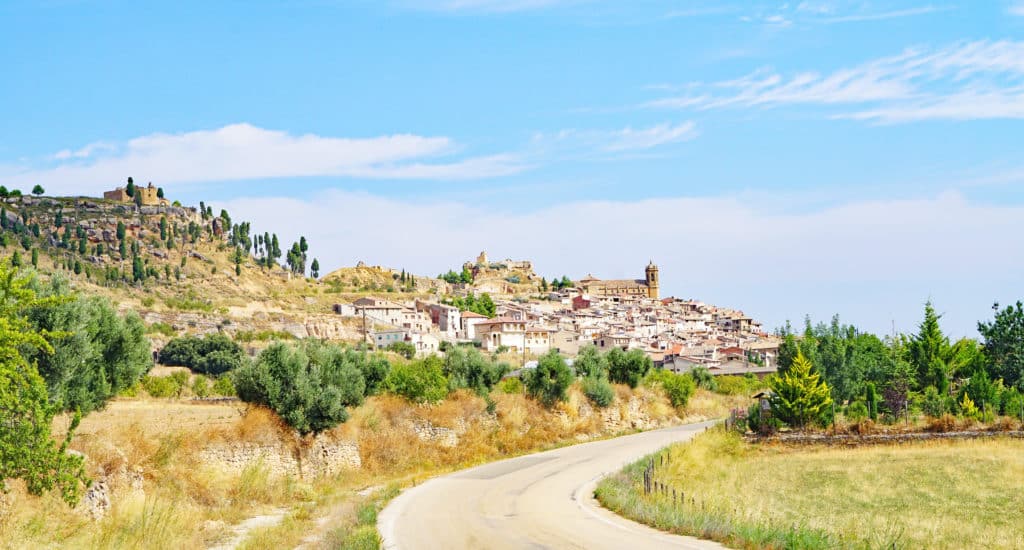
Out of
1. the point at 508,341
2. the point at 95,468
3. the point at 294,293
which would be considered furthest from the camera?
the point at 294,293

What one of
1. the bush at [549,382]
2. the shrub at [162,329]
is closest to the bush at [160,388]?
the bush at [549,382]

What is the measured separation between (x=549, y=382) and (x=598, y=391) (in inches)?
189

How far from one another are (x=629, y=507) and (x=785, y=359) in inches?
1521

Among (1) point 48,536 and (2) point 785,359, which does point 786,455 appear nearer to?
(2) point 785,359

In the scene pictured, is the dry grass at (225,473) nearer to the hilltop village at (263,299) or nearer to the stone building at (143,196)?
the hilltop village at (263,299)

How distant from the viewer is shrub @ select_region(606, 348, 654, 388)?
56125 millimetres

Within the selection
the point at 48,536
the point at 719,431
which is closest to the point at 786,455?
the point at 719,431

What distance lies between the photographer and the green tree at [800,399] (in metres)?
45.3

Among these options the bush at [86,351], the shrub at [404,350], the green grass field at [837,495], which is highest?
the bush at [86,351]

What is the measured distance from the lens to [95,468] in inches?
754

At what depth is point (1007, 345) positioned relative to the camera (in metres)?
63.8

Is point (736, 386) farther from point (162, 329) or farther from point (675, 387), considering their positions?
point (162, 329)

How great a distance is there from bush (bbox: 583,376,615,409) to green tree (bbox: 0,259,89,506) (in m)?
35.1

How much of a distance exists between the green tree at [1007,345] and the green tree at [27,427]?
204 ft
